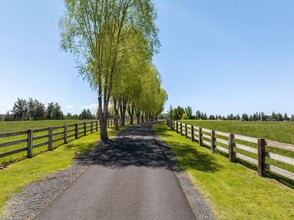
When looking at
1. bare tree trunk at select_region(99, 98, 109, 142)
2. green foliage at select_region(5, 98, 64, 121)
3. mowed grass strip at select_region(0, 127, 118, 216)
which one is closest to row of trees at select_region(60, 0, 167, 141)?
bare tree trunk at select_region(99, 98, 109, 142)

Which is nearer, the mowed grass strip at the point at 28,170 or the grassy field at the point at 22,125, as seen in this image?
the mowed grass strip at the point at 28,170

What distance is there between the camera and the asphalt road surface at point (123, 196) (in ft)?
16.7

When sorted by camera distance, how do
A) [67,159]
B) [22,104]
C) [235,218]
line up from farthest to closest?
1. [22,104]
2. [67,159]
3. [235,218]

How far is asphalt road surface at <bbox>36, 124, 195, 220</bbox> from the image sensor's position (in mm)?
5091

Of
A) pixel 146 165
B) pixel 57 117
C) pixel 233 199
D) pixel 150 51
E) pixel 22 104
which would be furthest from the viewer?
pixel 57 117

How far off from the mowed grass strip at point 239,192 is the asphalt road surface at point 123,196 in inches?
29.4

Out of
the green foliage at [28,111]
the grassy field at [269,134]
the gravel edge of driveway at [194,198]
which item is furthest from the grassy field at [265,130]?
the green foliage at [28,111]

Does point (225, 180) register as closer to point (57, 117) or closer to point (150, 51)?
point (150, 51)

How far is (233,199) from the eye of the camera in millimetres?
6031

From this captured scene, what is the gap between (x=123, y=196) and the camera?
20.2ft

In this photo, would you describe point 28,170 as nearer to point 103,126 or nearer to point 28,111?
point 103,126

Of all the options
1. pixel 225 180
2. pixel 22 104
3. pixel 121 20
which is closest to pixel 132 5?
pixel 121 20

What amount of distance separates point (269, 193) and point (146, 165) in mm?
4659

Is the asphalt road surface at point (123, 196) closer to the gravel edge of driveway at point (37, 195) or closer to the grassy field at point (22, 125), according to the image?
the gravel edge of driveway at point (37, 195)
